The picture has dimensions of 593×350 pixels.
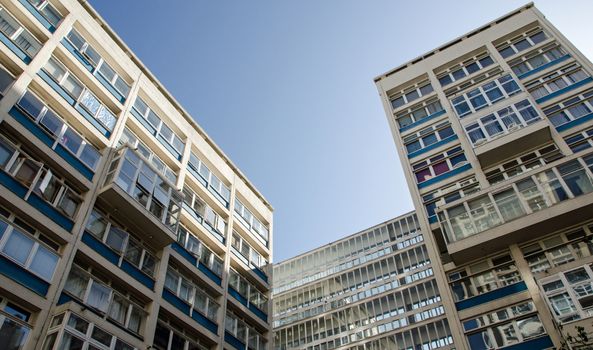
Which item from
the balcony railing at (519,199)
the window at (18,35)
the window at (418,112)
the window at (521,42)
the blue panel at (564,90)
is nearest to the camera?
the window at (18,35)

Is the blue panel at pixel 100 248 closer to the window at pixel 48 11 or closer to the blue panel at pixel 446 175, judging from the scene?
the window at pixel 48 11

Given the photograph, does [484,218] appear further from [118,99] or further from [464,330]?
[118,99]

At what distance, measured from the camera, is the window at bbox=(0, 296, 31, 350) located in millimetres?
17016

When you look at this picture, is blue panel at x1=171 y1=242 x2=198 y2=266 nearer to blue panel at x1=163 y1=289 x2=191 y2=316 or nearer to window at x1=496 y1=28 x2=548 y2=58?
blue panel at x1=163 y1=289 x2=191 y2=316

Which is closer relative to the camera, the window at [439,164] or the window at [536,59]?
the window at [439,164]

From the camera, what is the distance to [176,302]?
26.2 meters

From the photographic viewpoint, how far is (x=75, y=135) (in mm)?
24281

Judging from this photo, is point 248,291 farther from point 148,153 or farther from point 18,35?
point 18,35

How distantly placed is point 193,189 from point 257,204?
26.8 ft

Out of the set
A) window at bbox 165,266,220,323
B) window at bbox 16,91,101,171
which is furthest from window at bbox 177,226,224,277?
window at bbox 16,91,101,171

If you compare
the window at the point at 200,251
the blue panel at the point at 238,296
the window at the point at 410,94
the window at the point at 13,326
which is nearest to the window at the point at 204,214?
the window at the point at 200,251

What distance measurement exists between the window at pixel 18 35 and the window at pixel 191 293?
12427mm

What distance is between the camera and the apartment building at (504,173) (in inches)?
977

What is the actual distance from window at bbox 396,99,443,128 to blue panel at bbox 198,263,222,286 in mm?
18194
